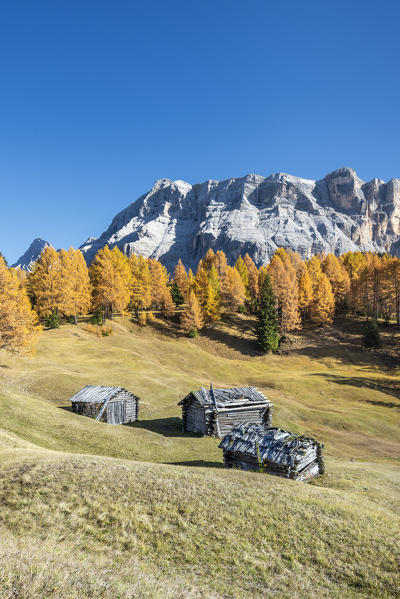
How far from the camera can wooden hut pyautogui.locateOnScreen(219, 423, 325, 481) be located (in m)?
20.4

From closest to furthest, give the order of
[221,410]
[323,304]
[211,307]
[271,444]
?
1. [271,444]
2. [221,410]
3. [211,307]
4. [323,304]

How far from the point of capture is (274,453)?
2088cm

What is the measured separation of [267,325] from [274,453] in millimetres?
52170

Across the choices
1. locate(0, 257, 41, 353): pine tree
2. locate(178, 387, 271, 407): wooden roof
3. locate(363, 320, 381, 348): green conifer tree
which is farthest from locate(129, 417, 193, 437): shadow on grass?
locate(363, 320, 381, 348): green conifer tree

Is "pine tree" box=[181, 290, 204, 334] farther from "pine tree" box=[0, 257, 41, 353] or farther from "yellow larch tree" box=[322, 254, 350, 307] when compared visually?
"yellow larch tree" box=[322, 254, 350, 307]

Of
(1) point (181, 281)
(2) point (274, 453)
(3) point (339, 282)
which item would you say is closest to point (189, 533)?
(2) point (274, 453)

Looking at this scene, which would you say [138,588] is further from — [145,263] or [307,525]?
[145,263]

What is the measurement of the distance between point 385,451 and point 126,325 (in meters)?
53.3

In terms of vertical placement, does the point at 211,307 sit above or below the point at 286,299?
below

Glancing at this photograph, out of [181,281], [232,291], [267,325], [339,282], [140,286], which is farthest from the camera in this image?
[181,281]

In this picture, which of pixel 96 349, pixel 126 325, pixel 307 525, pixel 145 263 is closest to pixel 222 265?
pixel 145 263

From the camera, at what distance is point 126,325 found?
73.6 meters

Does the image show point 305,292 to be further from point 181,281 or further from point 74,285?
point 74,285

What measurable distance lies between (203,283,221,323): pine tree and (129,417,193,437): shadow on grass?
4279cm
